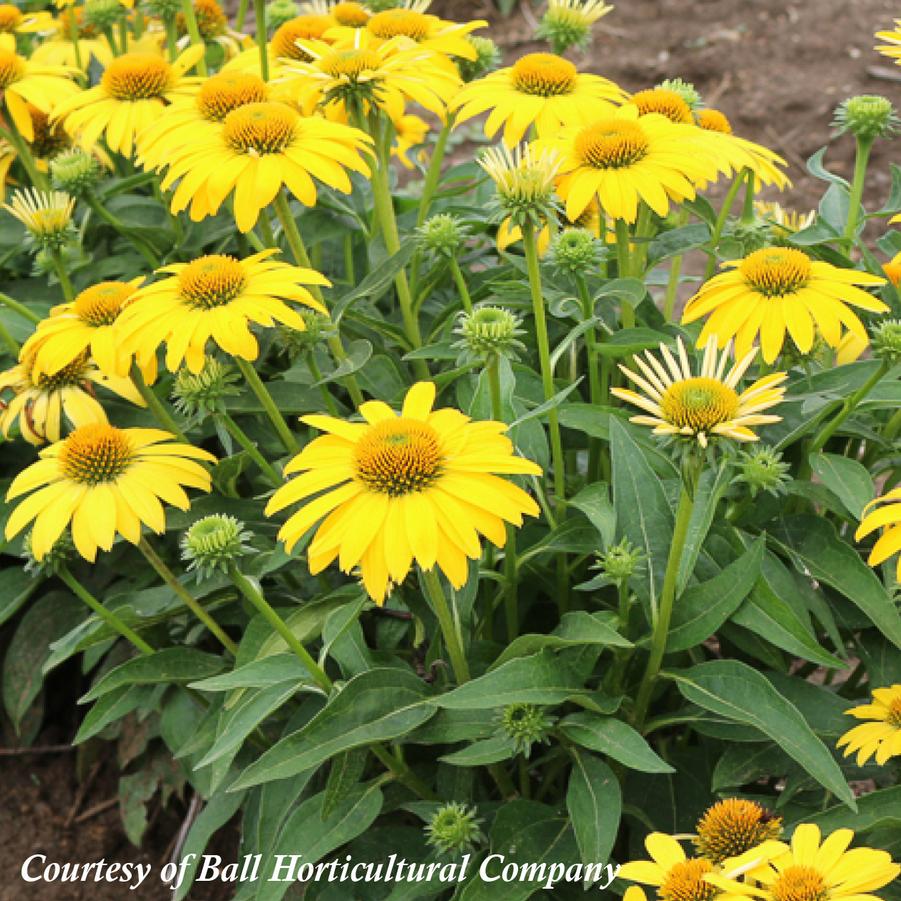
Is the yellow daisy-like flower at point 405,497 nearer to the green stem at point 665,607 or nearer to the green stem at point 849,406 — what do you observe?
the green stem at point 665,607

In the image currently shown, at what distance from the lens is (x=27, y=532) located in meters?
2.35

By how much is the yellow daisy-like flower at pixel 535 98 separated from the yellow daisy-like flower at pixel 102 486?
78cm

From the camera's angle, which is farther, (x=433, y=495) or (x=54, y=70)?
(x=54, y=70)

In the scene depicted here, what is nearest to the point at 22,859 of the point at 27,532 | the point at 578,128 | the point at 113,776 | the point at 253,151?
the point at 113,776

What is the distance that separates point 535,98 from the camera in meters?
2.24

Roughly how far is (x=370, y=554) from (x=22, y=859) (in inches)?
62.3

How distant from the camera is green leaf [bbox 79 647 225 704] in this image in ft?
6.76

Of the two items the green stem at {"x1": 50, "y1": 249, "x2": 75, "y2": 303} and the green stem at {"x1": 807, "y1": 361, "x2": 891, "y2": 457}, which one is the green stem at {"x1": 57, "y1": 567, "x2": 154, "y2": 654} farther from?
the green stem at {"x1": 807, "y1": 361, "x2": 891, "y2": 457}

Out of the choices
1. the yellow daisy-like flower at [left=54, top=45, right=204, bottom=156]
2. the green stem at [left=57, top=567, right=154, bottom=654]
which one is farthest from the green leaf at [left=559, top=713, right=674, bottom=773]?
the yellow daisy-like flower at [left=54, top=45, right=204, bottom=156]

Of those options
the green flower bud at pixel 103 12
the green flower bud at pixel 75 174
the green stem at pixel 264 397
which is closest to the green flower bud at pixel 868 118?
the green stem at pixel 264 397

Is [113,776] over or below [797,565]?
below

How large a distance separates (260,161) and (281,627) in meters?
0.74

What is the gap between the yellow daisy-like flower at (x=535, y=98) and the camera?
2.20 meters

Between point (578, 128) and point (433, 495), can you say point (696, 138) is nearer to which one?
point (578, 128)
